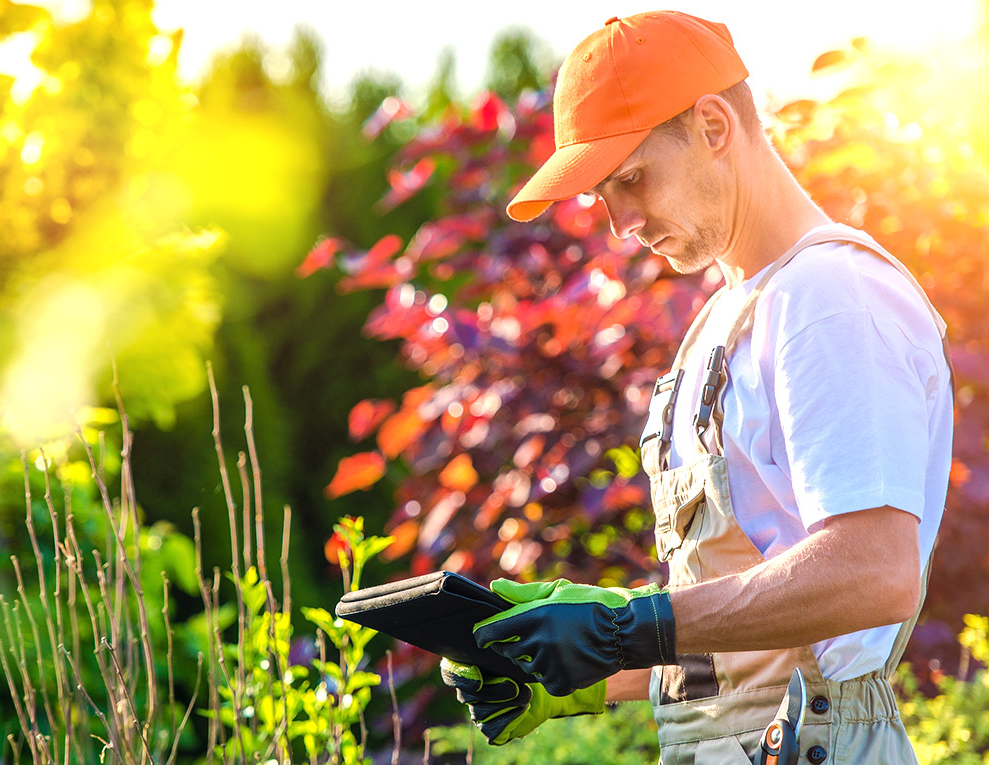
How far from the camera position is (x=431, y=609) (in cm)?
126

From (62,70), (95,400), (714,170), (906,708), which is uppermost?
(62,70)

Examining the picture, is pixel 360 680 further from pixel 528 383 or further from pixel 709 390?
pixel 528 383

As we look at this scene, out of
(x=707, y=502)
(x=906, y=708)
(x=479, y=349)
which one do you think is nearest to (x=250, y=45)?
(x=479, y=349)

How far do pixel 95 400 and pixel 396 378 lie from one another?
251cm

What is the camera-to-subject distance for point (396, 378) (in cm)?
647

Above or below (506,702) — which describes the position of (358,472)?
below

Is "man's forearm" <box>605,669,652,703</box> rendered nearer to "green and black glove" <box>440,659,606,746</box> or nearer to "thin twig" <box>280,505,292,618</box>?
"green and black glove" <box>440,659,606,746</box>

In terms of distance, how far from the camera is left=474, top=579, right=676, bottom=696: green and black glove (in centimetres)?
119

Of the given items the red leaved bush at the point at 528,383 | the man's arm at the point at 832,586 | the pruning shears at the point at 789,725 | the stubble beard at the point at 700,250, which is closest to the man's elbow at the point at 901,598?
the man's arm at the point at 832,586

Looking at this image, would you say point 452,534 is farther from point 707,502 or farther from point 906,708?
point 707,502

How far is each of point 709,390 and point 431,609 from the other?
481mm

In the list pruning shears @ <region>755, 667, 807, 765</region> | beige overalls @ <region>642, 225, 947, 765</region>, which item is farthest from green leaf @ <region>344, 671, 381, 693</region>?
A: pruning shears @ <region>755, 667, 807, 765</region>

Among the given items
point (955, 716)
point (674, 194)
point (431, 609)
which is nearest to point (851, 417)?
point (674, 194)

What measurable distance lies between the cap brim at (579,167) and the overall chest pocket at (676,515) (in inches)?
18.4
